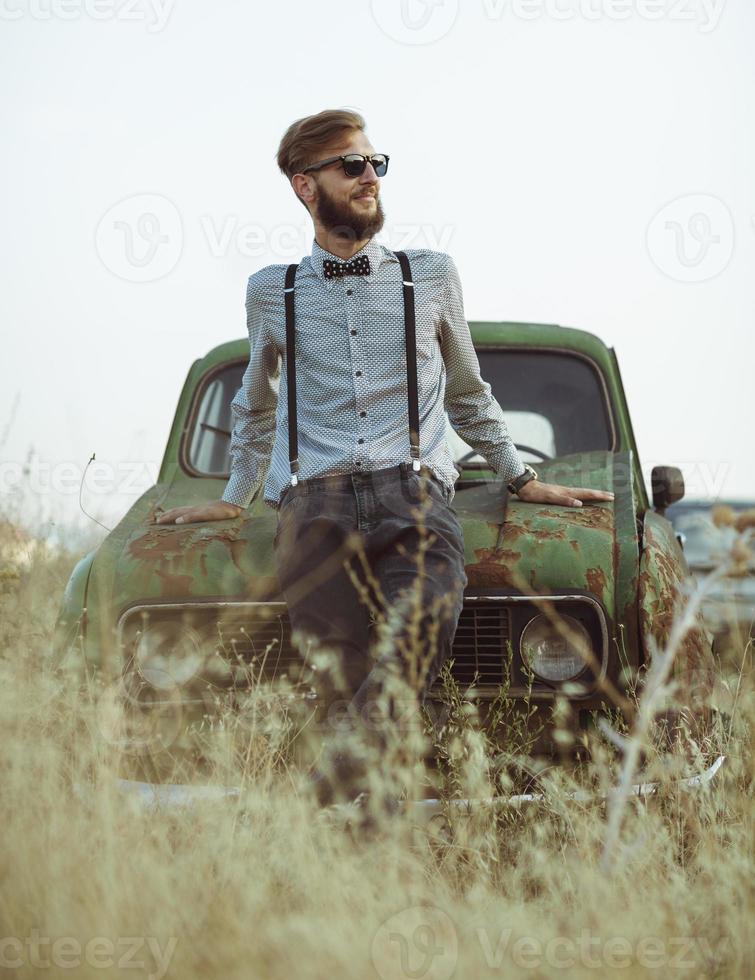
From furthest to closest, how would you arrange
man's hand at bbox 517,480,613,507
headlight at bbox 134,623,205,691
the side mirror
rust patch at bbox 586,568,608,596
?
the side mirror < man's hand at bbox 517,480,613,507 < headlight at bbox 134,623,205,691 < rust patch at bbox 586,568,608,596

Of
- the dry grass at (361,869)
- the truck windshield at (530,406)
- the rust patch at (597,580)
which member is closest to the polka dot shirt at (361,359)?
the rust patch at (597,580)

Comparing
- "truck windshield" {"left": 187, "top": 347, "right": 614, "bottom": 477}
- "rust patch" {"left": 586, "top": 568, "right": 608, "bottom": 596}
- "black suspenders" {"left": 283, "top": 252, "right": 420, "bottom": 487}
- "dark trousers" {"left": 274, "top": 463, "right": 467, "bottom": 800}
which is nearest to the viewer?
"dark trousers" {"left": 274, "top": 463, "right": 467, "bottom": 800}

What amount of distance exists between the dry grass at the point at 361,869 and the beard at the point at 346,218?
1337 millimetres

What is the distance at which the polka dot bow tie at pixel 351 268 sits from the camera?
A: 2992 millimetres

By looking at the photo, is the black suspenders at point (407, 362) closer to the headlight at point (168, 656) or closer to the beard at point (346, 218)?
the beard at point (346, 218)

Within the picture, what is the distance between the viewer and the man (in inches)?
108

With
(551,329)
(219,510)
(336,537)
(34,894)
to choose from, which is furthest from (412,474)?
(551,329)

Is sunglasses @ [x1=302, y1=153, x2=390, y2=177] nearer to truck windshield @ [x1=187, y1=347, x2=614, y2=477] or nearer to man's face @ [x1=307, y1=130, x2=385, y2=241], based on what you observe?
man's face @ [x1=307, y1=130, x2=385, y2=241]

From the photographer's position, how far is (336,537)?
2787 millimetres

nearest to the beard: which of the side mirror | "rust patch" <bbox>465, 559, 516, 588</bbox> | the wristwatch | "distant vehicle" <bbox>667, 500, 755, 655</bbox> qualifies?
the wristwatch

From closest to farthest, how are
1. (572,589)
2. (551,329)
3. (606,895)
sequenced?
(606,895)
(572,589)
(551,329)

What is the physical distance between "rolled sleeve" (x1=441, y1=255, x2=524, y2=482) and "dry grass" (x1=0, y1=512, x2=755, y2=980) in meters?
0.80

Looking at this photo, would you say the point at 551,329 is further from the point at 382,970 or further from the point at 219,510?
the point at 382,970

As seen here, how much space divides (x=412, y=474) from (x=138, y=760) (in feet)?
3.68
